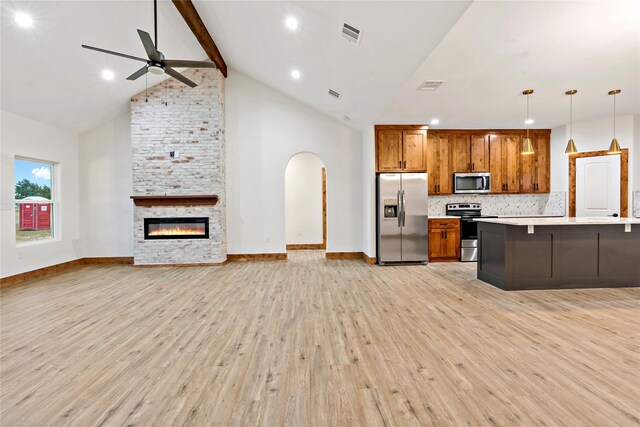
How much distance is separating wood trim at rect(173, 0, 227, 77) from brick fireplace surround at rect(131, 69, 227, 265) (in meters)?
0.45

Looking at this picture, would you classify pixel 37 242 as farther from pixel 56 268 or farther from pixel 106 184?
pixel 106 184

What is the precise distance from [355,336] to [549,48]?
3517mm

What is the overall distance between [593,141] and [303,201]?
6553 millimetres

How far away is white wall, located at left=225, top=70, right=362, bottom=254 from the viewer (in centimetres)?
727

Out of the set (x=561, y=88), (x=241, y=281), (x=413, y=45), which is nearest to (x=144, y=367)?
(x=241, y=281)

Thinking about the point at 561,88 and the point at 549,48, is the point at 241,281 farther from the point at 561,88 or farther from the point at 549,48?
the point at 561,88

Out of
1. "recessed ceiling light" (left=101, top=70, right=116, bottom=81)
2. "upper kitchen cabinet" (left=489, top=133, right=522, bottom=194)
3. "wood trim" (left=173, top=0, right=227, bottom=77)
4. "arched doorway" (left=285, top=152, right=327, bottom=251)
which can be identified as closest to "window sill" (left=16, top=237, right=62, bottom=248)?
"recessed ceiling light" (left=101, top=70, right=116, bottom=81)

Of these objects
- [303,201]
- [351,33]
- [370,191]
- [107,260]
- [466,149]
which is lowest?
[107,260]

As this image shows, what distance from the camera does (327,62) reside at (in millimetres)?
4742

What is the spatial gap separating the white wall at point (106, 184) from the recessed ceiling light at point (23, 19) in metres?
3.00

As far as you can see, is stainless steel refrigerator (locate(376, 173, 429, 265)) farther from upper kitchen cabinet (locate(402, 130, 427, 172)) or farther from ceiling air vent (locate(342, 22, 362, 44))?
ceiling air vent (locate(342, 22, 362, 44))

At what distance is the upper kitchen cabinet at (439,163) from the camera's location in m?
7.20

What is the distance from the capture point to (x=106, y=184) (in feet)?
23.2

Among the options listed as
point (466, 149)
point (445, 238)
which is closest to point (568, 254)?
point (445, 238)
